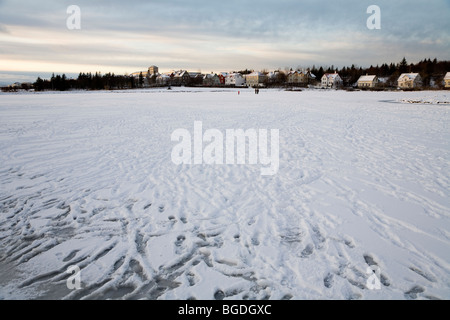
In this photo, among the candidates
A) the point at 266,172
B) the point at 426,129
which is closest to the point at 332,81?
the point at 426,129

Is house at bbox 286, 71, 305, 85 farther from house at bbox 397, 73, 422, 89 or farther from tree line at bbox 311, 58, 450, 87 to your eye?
house at bbox 397, 73, 422, 89

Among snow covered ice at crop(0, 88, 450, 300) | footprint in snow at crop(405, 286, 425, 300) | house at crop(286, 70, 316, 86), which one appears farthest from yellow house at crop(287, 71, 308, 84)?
footprint in snow at crop(405, 286, 425, 300)

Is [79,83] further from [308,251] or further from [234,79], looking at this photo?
[308,251]

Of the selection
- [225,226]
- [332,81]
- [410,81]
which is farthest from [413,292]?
[332,81]

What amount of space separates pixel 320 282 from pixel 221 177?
4.52m

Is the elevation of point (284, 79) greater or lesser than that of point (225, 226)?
greater

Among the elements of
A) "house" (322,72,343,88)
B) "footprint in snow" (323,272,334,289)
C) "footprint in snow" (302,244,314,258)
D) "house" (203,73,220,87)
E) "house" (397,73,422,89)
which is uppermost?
"house" (203,73,220,87)

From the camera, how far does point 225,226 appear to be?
17.5ft

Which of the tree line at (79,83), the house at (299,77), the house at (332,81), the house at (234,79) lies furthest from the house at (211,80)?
the house at (332,81)

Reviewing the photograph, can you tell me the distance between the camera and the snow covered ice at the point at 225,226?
386cm

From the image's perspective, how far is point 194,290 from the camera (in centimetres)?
374

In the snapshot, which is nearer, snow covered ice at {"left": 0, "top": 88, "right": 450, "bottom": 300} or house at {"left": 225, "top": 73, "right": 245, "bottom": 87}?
snow covered ice at {"left": 0, "top": 88, "right": 450, "bottom": 300}

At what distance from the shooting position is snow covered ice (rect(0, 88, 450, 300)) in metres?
3.86
